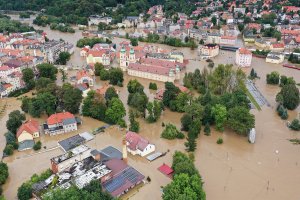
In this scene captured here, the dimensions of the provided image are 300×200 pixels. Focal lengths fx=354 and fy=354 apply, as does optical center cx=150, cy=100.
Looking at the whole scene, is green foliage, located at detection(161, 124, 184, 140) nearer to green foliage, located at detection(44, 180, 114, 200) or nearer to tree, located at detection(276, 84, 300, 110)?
green foliage, located at detection(44, 180, 114, 200)

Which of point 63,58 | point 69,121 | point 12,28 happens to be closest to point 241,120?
point 69,121

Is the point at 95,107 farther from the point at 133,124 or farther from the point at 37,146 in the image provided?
the point at 37,146

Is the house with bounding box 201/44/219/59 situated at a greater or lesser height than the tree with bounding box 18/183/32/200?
greater

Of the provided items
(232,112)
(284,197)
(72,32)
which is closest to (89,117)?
(232,112)

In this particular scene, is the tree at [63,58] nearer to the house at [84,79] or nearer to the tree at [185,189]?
the house at [84,79]

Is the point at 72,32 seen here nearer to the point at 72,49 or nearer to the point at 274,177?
the point at 72,49

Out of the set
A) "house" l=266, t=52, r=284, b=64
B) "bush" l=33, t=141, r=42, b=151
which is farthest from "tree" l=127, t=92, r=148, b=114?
"house" l=266, t=52, r=284, b=64

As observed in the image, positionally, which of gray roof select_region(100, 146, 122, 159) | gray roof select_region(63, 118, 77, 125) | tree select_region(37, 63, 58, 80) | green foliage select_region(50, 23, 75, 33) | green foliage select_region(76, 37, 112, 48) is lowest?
gray roof select_region(100, 146, 122, 159)
